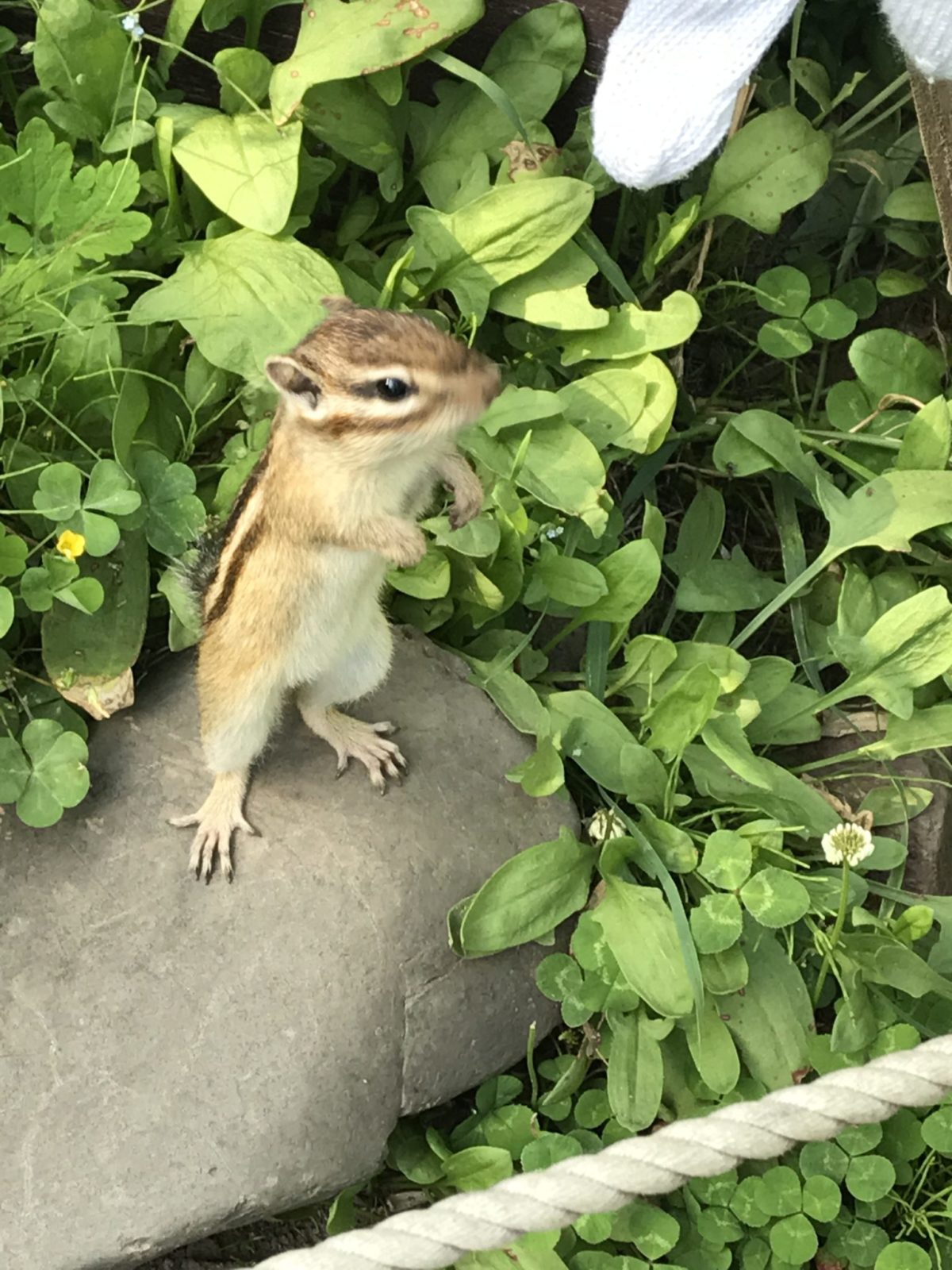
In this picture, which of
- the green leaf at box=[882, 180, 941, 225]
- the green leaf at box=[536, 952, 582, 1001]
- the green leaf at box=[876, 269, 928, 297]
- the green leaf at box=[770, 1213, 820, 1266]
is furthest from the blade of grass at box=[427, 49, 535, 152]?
the green leaf at box=[770, 1213, 820, 1266]

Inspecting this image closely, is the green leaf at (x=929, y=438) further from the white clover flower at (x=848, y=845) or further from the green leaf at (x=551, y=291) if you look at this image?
the white clover flower at (x=848, y=845)

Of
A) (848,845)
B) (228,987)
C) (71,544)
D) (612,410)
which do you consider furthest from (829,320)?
(228,987)

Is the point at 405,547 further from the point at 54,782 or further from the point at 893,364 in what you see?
the point at 893,364

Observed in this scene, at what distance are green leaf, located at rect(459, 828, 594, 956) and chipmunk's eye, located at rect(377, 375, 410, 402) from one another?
1.04 metres

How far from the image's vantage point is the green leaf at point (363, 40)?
2.37 metres

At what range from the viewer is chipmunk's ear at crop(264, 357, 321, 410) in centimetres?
185

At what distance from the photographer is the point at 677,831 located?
8.28 ft

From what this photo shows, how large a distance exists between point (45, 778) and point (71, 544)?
1.53ft

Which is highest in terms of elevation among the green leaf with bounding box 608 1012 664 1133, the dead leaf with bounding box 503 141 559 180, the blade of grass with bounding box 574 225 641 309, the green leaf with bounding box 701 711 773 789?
the dead leaf with bounding box 503 141 559 180

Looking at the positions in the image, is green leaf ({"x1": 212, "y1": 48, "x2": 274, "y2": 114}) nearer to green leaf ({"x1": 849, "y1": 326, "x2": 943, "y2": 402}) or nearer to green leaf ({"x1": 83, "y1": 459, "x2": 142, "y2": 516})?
green leaf ({"x1": 83, "y1": 459, "x2": 142, "y2": 516})

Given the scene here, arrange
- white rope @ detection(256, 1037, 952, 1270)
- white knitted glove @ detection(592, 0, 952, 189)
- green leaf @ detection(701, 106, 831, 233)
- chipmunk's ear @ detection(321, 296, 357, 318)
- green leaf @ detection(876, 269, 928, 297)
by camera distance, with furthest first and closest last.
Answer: green leaf @ detection(876, 269, 928, 297), green leaf @ detection(701, 106, 831, 233), chipmunk's ear @ detection(321, 296, 357, 318), white knitted glove @ detection(592, 0, 952, 189), white rope @ detection(256, 1037, 952, 1270)

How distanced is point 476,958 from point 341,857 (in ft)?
1.17

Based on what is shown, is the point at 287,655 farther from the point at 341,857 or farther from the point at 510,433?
the point at 510,433

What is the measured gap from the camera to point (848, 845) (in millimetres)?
2336
